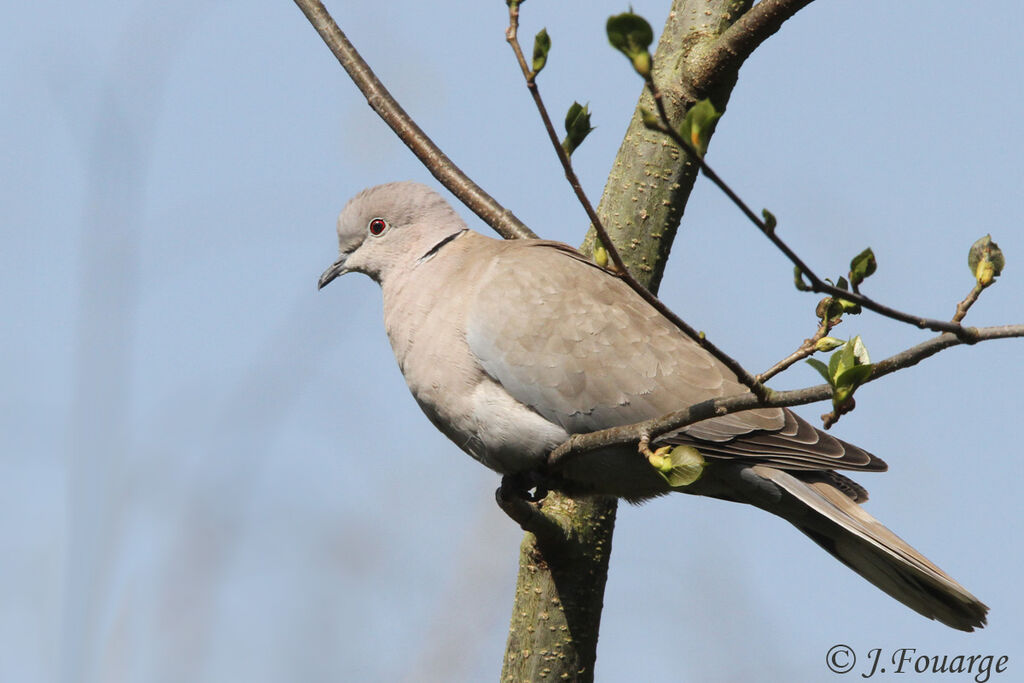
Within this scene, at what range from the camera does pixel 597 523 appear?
3965 mm

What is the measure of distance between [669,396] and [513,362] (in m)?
0.52

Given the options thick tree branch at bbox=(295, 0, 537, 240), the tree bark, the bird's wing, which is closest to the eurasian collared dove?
the bird's wing

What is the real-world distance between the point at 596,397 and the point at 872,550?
967 millimetres

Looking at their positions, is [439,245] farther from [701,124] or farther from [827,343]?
[701,124]

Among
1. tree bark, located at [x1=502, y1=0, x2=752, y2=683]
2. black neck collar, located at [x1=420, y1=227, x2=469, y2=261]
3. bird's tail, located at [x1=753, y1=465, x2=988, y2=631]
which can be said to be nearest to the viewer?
bird's tail, located at [x1=753, y1=465, x2=988, y2=631]

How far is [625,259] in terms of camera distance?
4.07m

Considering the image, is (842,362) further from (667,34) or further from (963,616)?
(667,34)

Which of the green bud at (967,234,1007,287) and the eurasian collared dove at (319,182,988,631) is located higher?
the eurasian collared dove at (319,182,988,631)

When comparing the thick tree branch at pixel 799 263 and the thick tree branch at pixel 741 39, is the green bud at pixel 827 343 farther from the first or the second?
the thick tree branch at pixel 741 39

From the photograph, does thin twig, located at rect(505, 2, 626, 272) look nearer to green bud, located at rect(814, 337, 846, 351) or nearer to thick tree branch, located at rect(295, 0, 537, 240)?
green bud, located at rect(814, 337, 846, 351)

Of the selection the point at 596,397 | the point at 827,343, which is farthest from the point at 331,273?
the point at 827,343

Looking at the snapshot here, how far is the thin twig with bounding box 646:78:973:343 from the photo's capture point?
1.77 meters

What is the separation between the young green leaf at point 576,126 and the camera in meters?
2.38

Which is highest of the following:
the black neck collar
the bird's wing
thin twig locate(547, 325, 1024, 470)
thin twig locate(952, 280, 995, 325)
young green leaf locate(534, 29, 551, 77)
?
the black neck collar
